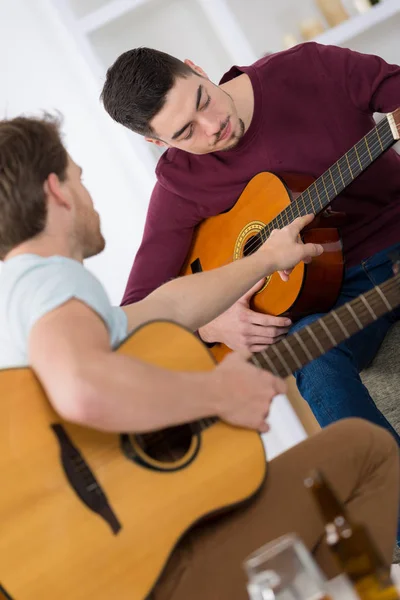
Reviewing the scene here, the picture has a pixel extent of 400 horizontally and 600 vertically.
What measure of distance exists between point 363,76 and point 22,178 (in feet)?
3.62

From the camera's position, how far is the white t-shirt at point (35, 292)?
3.59 ft

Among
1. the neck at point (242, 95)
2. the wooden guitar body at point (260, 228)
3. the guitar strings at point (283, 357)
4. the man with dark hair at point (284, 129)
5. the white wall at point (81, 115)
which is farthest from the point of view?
the white wall at point (81, 115)

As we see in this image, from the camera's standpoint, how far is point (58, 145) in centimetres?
134

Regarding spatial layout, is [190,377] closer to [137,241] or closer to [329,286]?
[329,286]

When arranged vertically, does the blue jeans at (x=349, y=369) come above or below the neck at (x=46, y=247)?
below

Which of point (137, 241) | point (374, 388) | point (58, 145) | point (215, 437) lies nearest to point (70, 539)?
point (215, 437)

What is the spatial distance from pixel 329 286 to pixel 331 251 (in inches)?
3.7

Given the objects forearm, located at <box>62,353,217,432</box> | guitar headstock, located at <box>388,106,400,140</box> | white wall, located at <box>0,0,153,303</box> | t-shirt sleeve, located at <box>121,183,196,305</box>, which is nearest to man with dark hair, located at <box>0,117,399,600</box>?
forearm, located at <box>62,353,217,432</box>

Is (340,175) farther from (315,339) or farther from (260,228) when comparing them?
(315,339)

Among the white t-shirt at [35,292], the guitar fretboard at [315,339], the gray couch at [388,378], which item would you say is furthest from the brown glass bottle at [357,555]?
the gray couch at [388,378]

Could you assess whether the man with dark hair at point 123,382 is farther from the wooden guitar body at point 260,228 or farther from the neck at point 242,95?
the neck at point 242,95

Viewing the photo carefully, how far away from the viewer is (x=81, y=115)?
2.79 meters

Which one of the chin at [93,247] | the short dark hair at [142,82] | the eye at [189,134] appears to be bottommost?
the chin at [93,247]

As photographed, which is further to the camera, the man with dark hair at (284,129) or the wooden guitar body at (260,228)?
the man with dark hair at (284,129)
